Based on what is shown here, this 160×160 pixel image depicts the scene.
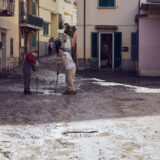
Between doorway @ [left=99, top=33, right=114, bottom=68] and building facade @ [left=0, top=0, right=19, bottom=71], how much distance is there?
5.64 meters

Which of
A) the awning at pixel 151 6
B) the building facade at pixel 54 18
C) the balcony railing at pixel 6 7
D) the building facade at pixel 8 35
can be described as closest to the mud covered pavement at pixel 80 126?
the awning at pixel 151 6

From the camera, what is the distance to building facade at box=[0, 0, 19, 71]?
23.5 meters

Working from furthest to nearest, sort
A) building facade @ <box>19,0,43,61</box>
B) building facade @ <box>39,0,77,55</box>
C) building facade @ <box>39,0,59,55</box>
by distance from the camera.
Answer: building facade @ <box>39,0,77,55</box>
building facade @ <box>39,0,59,55</box>
building facade @ <box>19,0,43,61</box>

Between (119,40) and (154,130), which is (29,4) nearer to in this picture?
(119,40)

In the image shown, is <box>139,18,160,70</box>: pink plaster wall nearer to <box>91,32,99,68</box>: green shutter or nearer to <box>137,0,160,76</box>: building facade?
<box>137,0,160,76</box>: building facade

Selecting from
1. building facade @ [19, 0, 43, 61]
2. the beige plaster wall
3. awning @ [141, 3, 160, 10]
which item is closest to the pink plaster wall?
awning @ [141, 3, 160, 10]

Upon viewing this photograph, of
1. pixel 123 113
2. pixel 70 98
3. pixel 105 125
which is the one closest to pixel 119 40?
pixel 70 98

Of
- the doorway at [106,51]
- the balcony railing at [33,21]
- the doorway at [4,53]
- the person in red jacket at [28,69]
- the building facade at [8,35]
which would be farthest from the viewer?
the balcony railing at [33,21]

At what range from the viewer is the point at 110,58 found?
83.0 feet

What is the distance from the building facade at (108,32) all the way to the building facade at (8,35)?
441cm

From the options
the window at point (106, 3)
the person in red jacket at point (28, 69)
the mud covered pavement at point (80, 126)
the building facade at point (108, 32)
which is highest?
the window at point (106, 3)

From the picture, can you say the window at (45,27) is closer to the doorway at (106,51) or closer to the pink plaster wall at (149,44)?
the doorway at (106,51)

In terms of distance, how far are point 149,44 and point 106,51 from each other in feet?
13.0

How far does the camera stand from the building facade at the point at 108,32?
82.3ft
